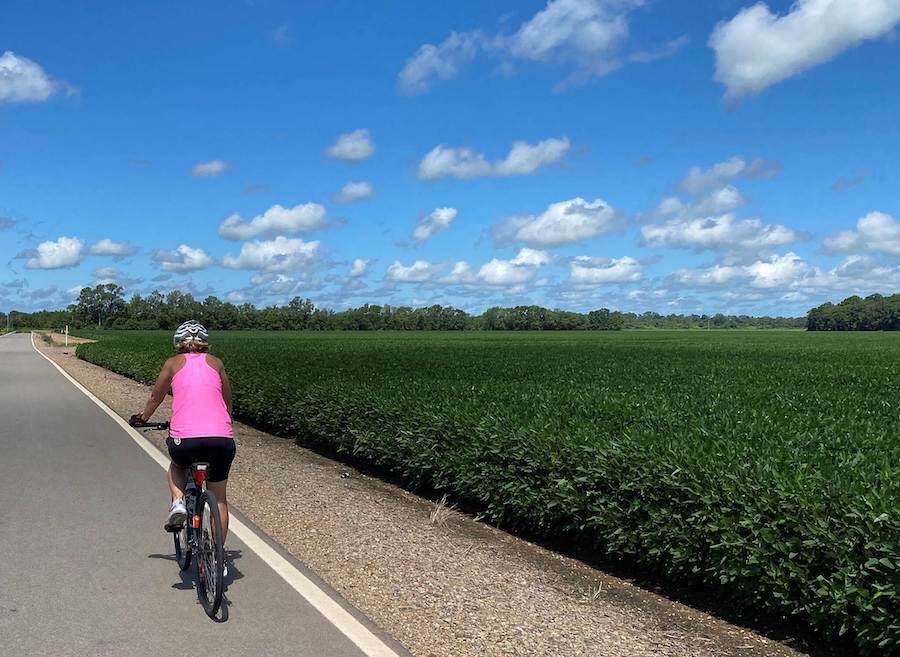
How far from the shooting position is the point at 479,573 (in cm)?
612

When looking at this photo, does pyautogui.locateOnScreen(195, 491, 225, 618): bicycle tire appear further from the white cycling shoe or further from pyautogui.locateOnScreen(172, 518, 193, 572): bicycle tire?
pyautogui.locateOnScreen(172, 518, 193, 572): bicycle tire

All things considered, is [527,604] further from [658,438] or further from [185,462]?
[185,462]

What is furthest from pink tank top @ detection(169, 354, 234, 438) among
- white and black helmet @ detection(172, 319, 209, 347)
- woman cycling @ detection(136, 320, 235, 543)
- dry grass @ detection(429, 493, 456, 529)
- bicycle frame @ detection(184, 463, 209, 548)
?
dry grass @ detection(429, 493, 456, 529)

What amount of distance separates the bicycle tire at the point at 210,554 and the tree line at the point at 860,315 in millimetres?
147906

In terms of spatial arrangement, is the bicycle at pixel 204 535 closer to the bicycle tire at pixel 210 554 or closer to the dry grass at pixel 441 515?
the bicycle tire at pixel 210 554

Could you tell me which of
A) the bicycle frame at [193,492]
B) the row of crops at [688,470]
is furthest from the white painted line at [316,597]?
the row of crops at [688,470]

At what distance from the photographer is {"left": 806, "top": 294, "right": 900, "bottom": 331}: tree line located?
133 metres

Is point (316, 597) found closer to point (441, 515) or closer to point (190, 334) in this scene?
point (190, 334)

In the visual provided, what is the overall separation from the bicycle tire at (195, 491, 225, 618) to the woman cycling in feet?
0.38

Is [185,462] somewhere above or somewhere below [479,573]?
above

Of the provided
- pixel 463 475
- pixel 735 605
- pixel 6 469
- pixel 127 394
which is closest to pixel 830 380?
pixel 463 475

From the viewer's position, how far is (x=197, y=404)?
532 centimetres

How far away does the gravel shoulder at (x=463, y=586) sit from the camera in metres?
4.78

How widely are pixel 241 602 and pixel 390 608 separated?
103 centimetres
